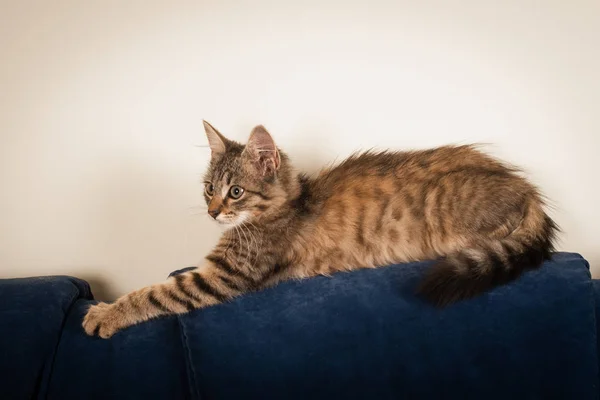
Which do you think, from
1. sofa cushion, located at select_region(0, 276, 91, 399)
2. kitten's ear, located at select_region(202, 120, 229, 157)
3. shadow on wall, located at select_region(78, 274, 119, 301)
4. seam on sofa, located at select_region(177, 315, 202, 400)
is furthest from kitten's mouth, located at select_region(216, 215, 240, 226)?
shadow on wall, located at select_region(78, 274, 119, 301)

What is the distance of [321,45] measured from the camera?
2.23m

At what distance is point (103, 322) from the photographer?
179 cm

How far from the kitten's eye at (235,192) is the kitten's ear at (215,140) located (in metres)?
0.16

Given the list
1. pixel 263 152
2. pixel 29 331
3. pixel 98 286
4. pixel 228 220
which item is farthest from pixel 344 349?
pixel 98 286

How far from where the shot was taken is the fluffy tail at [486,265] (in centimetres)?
165

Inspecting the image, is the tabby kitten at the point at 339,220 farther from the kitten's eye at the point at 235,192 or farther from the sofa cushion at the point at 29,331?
the sofa cushion at the point at 29,331

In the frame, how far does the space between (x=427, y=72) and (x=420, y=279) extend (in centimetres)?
91

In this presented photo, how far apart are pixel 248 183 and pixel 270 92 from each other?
0.52 meters

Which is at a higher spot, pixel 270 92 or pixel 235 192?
pixel 270 92

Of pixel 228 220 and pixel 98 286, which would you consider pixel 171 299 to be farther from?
pixel 98 286

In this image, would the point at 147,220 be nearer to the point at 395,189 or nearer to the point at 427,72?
the point at 395,189

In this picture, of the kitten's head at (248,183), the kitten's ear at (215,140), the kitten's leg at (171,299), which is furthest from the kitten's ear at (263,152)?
the kitten's leg at (171,299)

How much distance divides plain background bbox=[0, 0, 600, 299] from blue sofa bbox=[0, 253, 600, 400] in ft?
2.08

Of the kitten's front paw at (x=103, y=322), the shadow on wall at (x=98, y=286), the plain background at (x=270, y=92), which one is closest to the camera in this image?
the kitten's front paw at (x=103, y=322)
